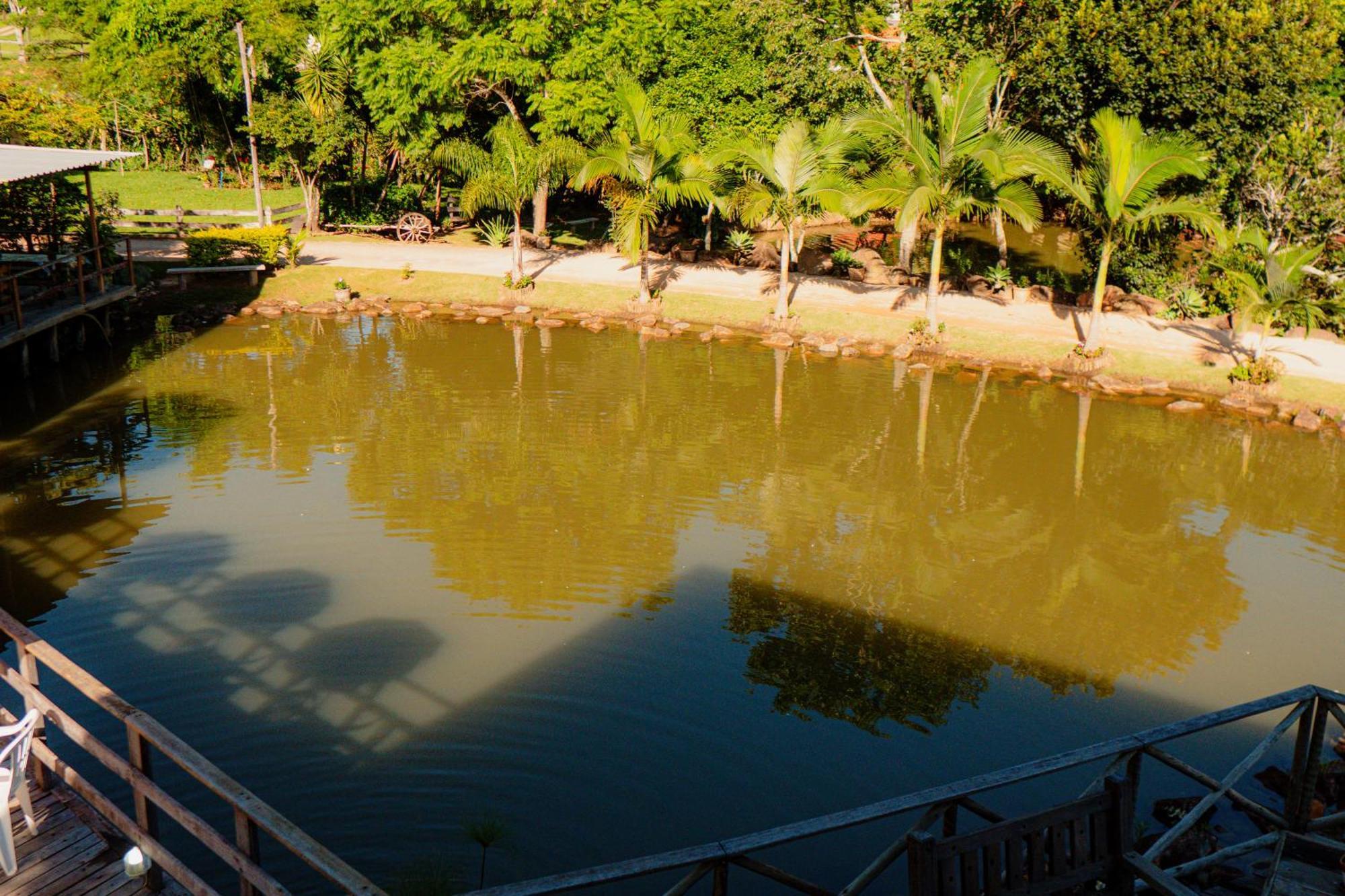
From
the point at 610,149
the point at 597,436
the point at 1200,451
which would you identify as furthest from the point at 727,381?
the point at 1200,451

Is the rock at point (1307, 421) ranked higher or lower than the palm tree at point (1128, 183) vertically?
lower

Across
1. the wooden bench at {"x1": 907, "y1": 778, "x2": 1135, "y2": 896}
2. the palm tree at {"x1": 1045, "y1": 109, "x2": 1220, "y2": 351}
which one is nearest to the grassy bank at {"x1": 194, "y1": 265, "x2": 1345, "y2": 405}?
the palm tree at {"x1": 1045, "y1": 109, "x2": 1220, "y2": 351}

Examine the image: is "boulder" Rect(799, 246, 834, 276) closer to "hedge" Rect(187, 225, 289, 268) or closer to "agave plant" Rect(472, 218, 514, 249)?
"agave plant" Rect(472, 218, 514, 249)

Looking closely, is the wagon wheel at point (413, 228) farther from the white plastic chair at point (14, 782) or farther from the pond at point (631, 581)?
the white plastic chair at point (14, 782)

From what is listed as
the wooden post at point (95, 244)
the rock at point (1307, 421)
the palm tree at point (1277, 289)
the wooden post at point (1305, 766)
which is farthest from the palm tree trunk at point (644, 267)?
the wooden post at point (1305, 766)

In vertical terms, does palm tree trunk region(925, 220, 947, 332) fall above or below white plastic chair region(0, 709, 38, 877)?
above

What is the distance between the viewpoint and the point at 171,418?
1906cm

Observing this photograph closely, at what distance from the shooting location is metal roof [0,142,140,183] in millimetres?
18578

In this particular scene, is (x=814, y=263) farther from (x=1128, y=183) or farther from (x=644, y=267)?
(x=1128, y=183)

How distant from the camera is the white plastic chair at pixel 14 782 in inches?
266

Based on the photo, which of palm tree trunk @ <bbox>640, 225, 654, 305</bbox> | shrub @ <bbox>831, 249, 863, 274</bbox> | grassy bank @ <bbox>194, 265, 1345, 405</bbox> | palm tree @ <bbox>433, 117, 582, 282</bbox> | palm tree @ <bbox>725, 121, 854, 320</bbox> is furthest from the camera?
shrub @ <bbox>831, 249, 863, 274</bbox>

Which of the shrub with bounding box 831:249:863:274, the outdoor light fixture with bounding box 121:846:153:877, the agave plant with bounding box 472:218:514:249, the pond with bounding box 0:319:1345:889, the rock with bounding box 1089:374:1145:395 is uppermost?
the agave plant with bounding box 472:218:514:249

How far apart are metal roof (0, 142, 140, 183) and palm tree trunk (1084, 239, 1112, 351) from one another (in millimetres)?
19274

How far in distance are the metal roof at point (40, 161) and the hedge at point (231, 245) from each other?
4891mm
